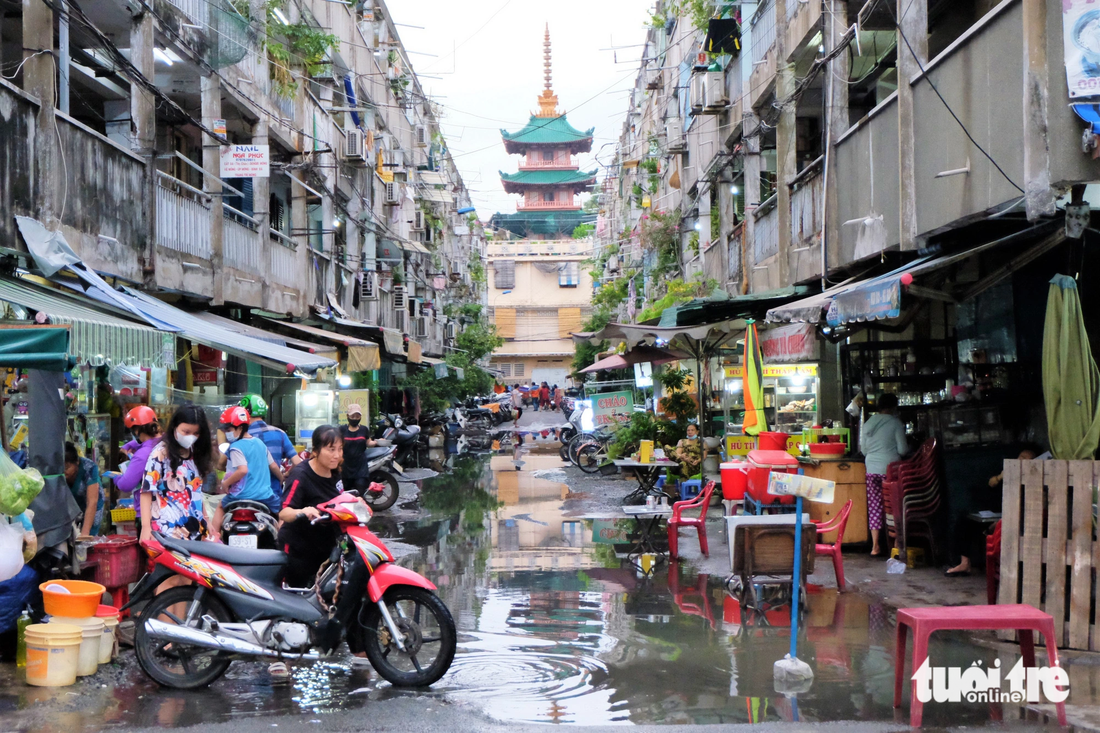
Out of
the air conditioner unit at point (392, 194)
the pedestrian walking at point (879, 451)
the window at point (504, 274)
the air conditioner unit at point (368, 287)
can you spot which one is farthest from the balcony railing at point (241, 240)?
the window at point (504, 274)

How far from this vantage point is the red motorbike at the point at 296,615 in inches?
244

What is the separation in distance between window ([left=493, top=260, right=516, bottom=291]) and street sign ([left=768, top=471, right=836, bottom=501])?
72.9 meters

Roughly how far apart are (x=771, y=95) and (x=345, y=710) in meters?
14.0

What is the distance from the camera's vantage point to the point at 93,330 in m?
7.70

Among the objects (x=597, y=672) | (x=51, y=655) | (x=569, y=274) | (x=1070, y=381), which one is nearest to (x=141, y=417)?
(x=51, y=655)

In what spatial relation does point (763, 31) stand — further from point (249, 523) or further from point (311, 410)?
point (249, 523)

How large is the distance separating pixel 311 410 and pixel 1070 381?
1302cm

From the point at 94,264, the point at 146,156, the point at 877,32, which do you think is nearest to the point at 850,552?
the point at 877,32

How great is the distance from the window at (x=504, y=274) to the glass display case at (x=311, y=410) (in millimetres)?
61761

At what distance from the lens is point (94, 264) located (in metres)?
11.6

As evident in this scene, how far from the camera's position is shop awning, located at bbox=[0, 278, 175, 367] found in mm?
7422

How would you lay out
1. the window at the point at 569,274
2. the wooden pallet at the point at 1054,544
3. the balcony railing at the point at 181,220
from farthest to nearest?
the window at the point at 569,274
the balcony railing at the point at 181,220
the wooden pallet at the point at 1054,544

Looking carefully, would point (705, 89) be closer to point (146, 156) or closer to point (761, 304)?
point (761, 304)

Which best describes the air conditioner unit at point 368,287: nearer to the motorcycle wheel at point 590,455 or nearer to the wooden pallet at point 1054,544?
the motorcycle wheel at point 590,455
